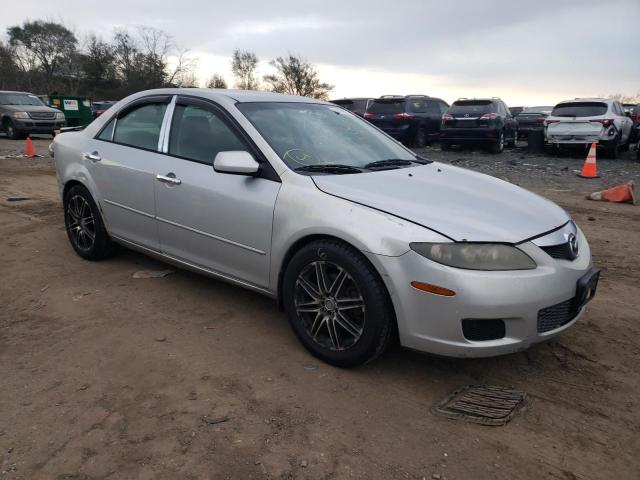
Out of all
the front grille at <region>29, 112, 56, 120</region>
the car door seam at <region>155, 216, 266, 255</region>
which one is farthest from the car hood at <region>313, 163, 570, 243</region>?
the front grille at <region>29, 112, 56, 120</region>

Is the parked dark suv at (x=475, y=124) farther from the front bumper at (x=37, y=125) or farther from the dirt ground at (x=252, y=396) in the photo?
the front bumper at (x=37, y=125)

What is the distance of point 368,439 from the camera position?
2.44 m

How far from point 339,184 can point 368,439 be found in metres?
1.43

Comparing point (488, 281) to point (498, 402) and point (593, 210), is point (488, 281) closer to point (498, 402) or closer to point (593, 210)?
point (498, 402)

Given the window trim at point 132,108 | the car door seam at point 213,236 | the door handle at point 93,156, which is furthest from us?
the door handle at point 93,156

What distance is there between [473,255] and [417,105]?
15.1m

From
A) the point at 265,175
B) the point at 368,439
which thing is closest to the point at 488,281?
the point at 368,439

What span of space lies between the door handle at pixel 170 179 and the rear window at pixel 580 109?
13.5m

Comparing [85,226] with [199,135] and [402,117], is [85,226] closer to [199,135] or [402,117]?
[199,135]

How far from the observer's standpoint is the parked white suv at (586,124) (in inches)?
551

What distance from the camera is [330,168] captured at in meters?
3.36

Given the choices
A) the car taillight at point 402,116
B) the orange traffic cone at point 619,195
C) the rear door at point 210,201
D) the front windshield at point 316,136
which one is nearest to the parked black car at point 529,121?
the car taillight at point 402,116

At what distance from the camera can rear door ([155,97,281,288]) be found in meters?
3.30

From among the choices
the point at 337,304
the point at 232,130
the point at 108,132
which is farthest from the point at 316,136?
the point at 108,132
